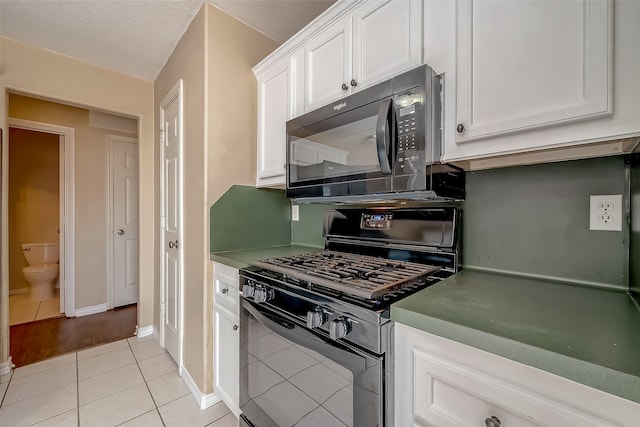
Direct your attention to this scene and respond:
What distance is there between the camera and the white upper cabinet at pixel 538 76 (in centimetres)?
68

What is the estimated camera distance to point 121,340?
253cm

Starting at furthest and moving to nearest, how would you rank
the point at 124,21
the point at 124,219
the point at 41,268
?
the point at 41,268
the point at 124,219
the point at 124,21

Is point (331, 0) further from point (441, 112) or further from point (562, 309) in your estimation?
point (562, 309)

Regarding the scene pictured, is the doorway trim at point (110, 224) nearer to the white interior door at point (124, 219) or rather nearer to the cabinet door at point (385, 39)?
the white interior door at point (124, 219)

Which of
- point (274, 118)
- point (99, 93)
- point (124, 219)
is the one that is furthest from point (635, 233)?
point (124, 219)

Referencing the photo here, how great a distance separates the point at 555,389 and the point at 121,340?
314 centimetres

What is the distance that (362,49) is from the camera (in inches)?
47.5

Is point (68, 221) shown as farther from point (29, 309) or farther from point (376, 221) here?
point (376, 221)

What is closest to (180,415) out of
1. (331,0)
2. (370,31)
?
(370,31)

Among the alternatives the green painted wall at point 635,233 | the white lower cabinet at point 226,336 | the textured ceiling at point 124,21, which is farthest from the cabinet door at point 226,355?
the textured ceiling at point 124,21

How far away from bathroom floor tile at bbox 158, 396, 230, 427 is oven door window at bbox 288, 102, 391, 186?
1.43m

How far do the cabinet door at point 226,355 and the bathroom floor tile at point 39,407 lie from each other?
0.93 meters

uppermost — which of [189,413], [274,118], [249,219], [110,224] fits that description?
[274,118]

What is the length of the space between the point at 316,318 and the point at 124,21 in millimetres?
2251
